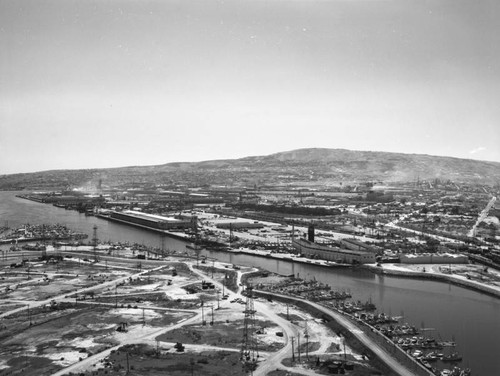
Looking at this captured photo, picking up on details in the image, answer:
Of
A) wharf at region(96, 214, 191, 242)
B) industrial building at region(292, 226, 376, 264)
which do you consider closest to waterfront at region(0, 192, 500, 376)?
industrial building at region(292, 226, 376, 264)

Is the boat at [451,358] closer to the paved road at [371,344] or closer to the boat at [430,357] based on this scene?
the boat at [430,357]

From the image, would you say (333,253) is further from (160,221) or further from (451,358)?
(160,221)

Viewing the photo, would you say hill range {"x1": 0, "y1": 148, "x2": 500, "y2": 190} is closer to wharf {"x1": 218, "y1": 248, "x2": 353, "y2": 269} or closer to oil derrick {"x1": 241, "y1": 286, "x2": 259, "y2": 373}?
wharf {"x1": 218, "y1": 248, "x2": 353, "y2": 269}

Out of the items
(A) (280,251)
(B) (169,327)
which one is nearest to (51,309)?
(B) (169,327)

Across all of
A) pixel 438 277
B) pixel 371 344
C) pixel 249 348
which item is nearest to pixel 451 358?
pixel 371 344

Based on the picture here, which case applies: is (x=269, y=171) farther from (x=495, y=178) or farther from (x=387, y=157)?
(x=495, y=178)

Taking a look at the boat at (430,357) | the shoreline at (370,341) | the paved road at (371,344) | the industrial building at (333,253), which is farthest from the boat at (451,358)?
the industrial building at (333,253)

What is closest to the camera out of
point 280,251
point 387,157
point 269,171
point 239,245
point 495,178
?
point 280,251

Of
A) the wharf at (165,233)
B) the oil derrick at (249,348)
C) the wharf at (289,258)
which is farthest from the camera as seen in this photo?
the wharf at (165,233)
